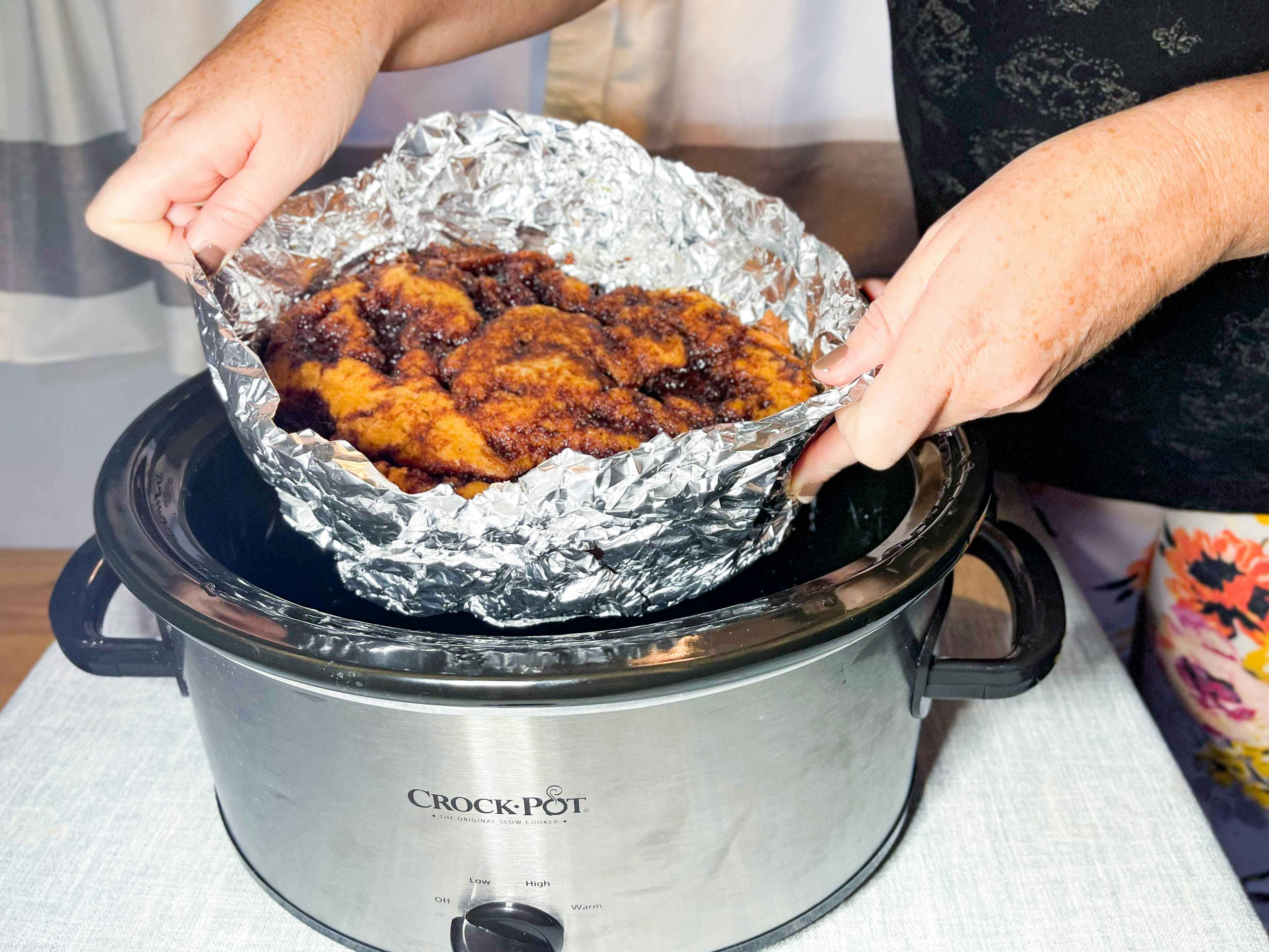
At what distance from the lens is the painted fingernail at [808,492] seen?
0.75m

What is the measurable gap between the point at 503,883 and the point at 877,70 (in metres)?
1.16

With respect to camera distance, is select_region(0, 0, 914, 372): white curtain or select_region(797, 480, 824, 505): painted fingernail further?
select_region(0, 0, 914, 372): white curtain

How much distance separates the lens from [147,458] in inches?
30.0

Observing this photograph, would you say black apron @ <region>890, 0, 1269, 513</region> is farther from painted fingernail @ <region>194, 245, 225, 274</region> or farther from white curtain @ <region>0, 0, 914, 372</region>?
painted fingernail @ <region>194, 245, 225, 274</region>

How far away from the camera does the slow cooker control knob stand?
0.67 meters

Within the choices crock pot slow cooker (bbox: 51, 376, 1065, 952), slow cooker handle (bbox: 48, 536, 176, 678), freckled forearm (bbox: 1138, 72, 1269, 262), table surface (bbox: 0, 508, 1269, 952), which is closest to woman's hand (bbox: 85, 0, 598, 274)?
crock pot slow cooker (bbox: 51, 376, 1065, 952)

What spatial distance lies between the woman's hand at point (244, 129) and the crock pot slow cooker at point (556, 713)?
140 millimetres

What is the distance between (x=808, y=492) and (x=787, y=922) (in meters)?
Answer: 0.31

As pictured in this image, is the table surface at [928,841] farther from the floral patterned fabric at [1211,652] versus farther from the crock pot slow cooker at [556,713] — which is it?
A: the floral patterned fabric at [1211,652]

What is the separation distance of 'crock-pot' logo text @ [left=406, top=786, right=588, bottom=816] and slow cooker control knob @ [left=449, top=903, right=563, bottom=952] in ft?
0.29

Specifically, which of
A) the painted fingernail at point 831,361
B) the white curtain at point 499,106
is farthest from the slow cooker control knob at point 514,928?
the white curtain at point 499,106

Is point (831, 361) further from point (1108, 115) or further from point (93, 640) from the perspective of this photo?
point (93, 640)

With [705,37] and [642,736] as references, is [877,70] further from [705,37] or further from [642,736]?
[642,736]

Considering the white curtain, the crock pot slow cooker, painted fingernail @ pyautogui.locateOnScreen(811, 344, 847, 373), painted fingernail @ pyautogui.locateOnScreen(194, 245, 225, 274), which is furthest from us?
the white curtain
